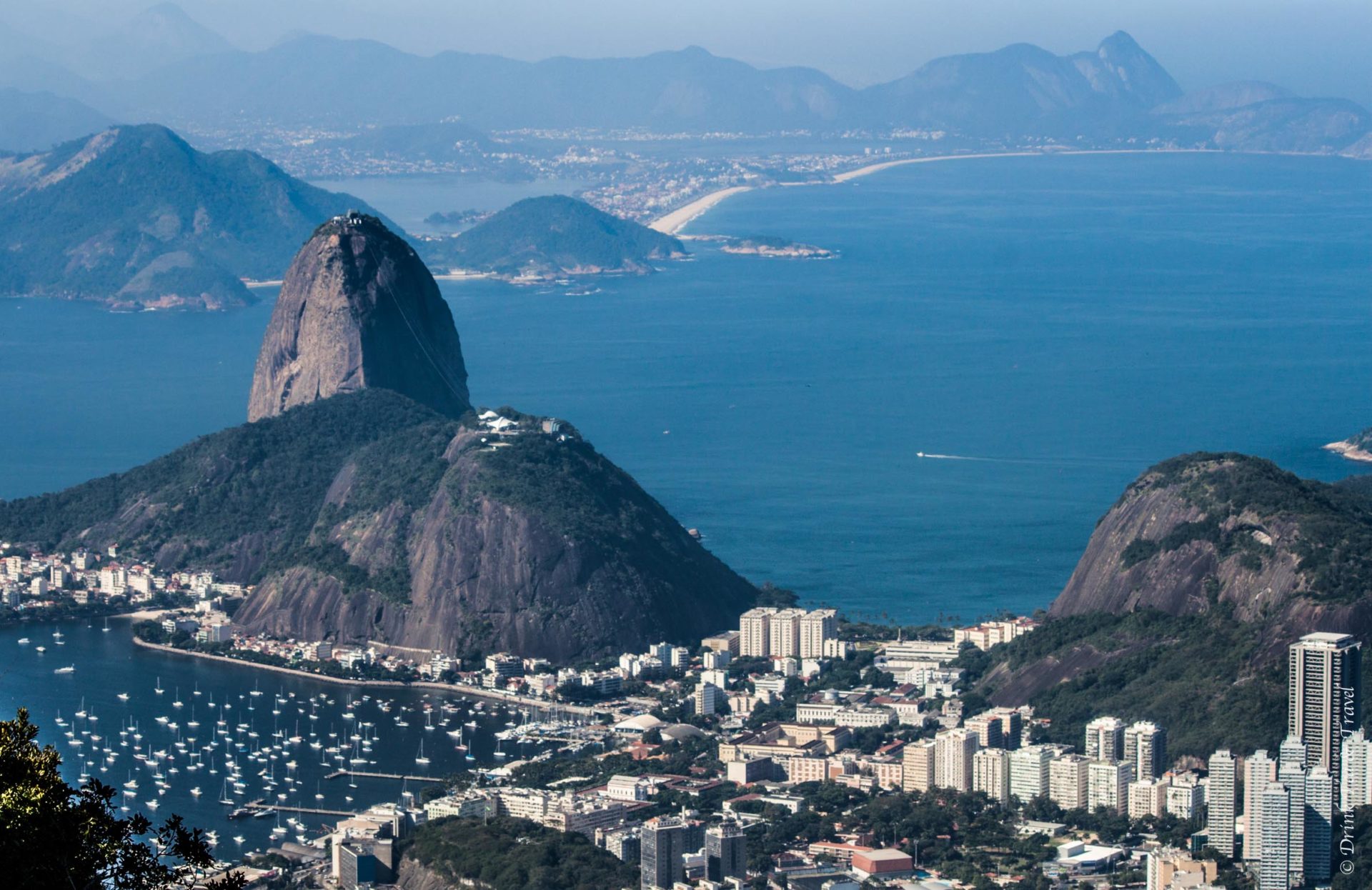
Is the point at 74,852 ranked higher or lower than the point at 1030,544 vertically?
higher

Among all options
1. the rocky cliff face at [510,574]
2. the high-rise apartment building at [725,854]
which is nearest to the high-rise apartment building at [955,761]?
the high-rise apartment building at [725,854]

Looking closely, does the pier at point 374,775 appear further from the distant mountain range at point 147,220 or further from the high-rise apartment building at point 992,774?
the distant mountain range at point 147,220

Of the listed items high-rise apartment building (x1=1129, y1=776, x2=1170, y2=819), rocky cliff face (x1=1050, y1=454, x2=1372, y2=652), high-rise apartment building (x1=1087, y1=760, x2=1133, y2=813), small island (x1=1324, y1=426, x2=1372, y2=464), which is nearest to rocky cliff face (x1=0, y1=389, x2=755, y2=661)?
rocky cliff face (x1=1050, y1=454, x2=1372, y2=652)

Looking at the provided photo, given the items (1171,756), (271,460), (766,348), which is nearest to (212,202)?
(766,348)

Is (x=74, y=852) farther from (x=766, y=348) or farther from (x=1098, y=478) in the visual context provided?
(x=766, y=348)

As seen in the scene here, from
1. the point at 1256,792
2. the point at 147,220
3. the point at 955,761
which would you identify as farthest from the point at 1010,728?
the point at 147,220

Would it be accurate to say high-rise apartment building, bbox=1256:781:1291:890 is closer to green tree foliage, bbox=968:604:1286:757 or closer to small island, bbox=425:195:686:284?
green tree foliage, bbox=968:604:1286:757

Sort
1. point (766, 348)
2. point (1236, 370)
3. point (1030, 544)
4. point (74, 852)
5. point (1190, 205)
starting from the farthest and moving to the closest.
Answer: point (1190, 205) < point (766, 348) < point (1236, 370) < point (1030, 544) < point (74, 852)
